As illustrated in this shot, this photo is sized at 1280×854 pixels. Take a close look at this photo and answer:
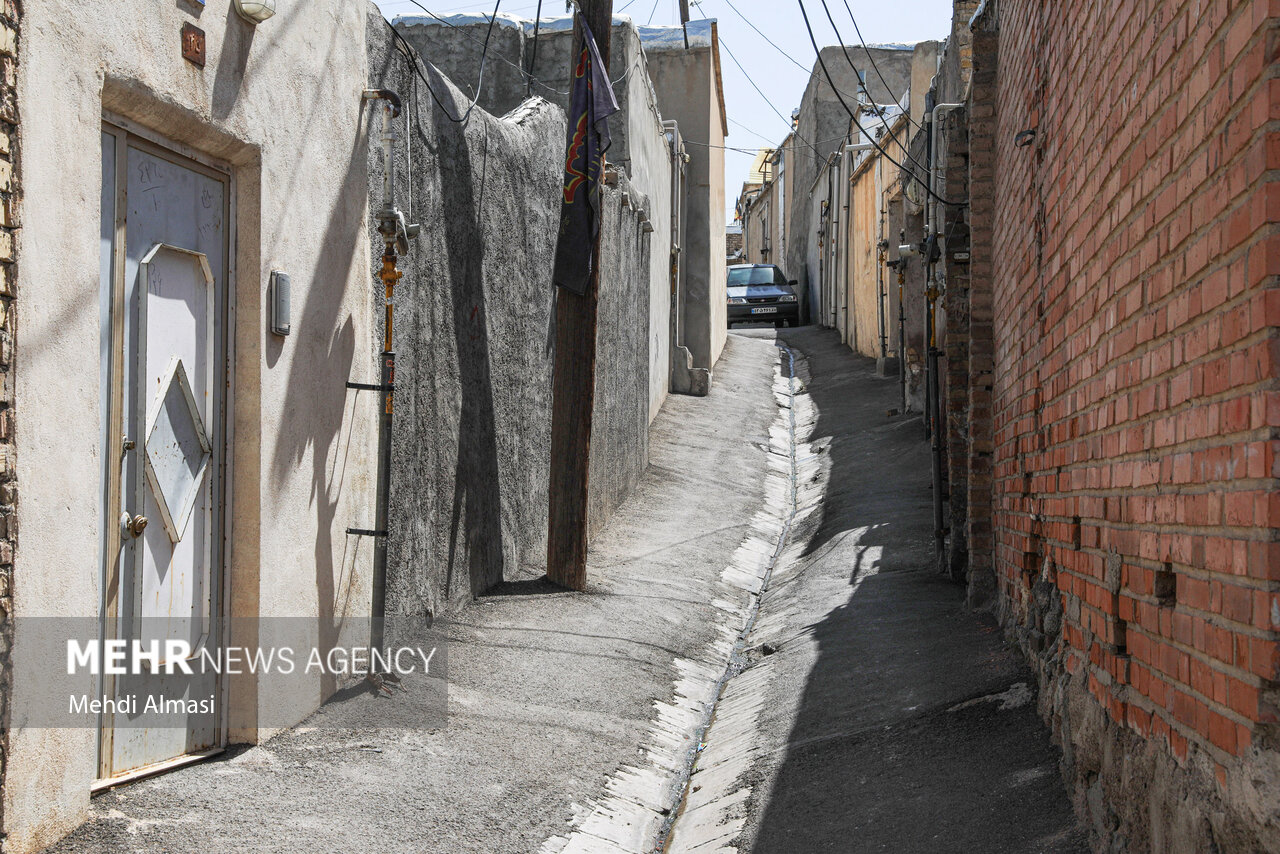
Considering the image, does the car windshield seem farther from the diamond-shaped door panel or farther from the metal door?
the diamond-shaped door panel

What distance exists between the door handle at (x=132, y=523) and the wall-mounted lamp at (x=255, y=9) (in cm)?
194

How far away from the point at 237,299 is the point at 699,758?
3133mm

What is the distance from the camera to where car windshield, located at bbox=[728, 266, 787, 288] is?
30000mm

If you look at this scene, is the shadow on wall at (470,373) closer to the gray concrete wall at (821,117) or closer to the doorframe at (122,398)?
the doorframe at (122,398)

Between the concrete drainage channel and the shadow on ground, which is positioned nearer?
the shadow on ground

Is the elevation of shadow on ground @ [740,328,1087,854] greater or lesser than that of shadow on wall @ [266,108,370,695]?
lesser

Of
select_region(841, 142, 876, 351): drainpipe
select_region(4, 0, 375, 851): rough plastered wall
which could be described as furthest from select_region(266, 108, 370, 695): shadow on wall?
select_region(841, 142, 876, 351): drainpipe

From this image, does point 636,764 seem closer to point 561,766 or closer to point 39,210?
point 561,766

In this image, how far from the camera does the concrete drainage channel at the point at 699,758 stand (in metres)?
4.76

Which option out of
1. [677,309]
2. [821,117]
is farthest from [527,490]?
[821,117]

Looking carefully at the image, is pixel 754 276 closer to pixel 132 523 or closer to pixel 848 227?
pixel 848 227

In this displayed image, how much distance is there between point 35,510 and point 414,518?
3.04 meters

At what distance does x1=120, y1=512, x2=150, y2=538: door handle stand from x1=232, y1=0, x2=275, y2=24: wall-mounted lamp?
1938 mm

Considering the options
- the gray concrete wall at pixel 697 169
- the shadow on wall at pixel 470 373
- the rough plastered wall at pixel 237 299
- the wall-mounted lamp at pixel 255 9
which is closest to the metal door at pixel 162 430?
the rough plastered wall at pixel 237 299
